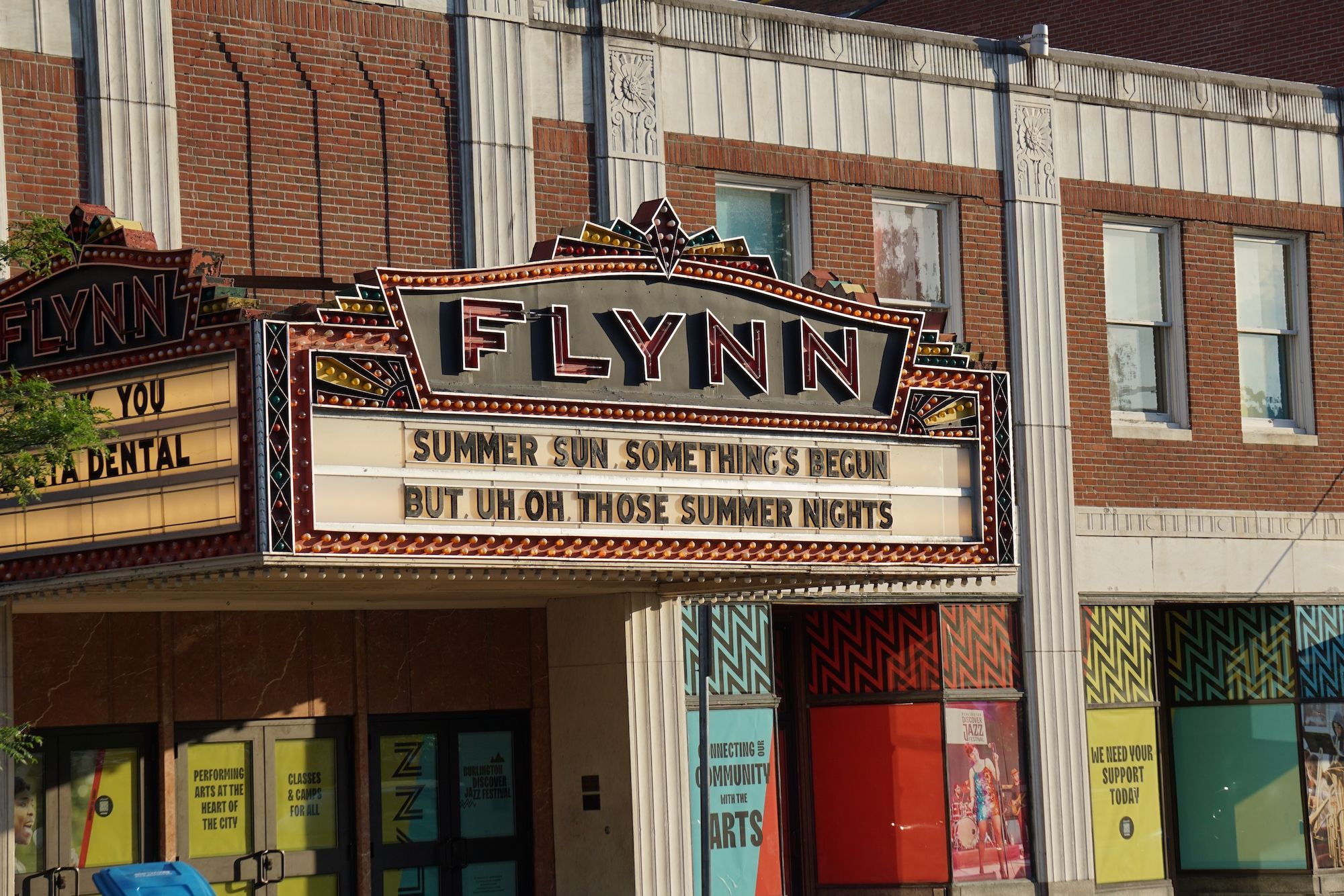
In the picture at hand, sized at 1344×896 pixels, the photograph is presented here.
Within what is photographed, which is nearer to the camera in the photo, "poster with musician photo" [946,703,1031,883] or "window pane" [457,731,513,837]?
"window pane" [457,731,513,837]

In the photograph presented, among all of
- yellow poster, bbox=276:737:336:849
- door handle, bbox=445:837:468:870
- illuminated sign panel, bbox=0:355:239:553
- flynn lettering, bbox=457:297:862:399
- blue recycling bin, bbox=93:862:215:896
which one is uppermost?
flynn lettering, bbox=457:297:862:399

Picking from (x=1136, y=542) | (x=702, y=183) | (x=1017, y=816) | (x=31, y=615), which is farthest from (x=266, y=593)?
(x=1136, y=542)

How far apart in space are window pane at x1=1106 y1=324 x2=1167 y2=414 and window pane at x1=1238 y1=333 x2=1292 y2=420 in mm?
1086

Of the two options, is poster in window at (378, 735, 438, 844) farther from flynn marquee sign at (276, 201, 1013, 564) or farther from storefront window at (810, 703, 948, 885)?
flynn marquee sign at (276, 201, 1013, 564)

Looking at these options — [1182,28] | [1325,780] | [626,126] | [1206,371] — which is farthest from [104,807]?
[1182,28]

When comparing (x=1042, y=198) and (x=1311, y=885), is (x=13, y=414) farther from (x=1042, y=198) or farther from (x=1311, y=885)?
(x=1311, y=885)

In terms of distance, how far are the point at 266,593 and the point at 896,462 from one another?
4.97 m

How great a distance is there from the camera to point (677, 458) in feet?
49.4

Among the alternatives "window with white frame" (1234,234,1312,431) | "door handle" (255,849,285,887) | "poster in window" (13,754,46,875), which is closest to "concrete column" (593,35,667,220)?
"door handle" (255,849,285,887)

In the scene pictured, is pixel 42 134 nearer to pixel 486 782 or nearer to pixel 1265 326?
pixel 486 782

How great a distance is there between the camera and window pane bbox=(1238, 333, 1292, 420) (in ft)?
73.4

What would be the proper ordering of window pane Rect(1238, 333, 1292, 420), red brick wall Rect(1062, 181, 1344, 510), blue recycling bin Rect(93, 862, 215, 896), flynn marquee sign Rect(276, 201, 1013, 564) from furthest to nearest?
1. window pane Rect(1238, 333, 1292, 420)
2. red brick wall Rect(1062, 181, 1344, 510)
3. flynn marquee sign Rect(276, 201, 1013, 564)
4. blue recycling bin Rect(93, 862, 215, 896)

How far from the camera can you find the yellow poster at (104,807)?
650 inches

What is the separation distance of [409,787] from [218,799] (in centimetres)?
176
